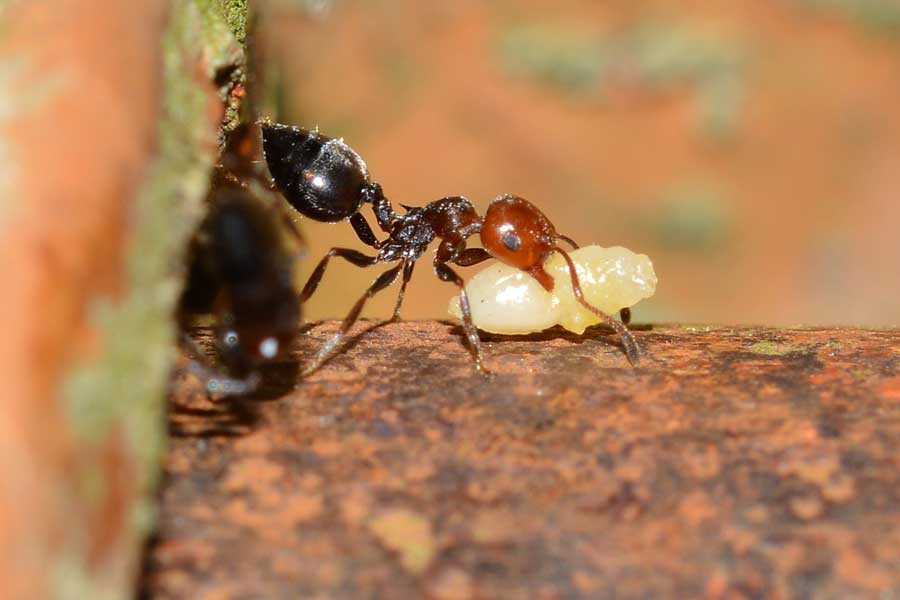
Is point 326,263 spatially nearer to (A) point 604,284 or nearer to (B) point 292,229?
(B) point 292,229

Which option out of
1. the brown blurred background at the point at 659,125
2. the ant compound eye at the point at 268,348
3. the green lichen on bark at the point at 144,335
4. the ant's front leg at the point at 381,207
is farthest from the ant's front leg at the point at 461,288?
the brown blurred background at the point at 659,125

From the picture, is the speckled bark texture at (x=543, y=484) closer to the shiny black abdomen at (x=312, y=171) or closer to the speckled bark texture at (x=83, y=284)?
the speckled bark texture at (x=83, y=284)

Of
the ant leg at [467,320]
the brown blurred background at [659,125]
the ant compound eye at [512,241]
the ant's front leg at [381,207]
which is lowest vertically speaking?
the ant leg at [467,320]

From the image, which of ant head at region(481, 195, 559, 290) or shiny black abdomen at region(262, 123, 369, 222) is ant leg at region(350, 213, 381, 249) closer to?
shiny black abdomen at region(262, 123, 369, 222)

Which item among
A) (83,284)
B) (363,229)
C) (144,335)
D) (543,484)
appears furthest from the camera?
(363,229)

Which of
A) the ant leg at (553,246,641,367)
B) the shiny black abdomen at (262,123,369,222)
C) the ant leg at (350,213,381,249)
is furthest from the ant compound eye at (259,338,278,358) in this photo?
the ant leg at (350,213,381,249)

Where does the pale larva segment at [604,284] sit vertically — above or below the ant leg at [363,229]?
below

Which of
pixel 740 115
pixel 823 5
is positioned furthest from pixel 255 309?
pixel 823 5

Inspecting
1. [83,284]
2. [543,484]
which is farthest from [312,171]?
[83,284]
